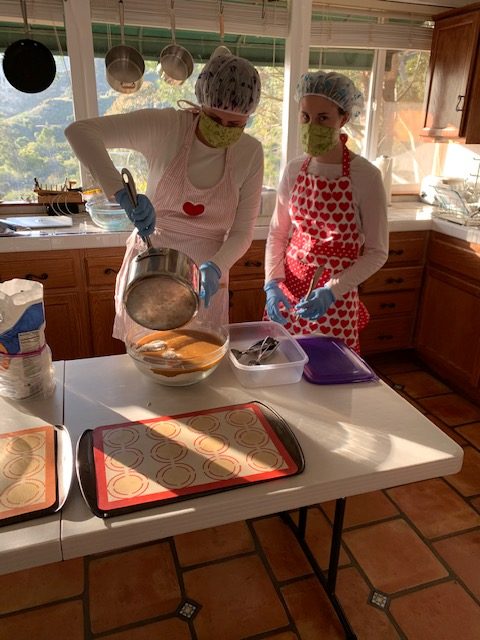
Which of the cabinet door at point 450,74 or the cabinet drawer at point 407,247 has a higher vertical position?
the cabinet door at point 450,74

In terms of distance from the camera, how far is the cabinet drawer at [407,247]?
2717 mm

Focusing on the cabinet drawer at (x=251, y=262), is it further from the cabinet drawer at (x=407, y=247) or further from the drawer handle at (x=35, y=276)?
the drawer handle at (x=35, y=276)

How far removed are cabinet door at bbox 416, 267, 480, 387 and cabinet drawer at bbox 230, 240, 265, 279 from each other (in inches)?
39.6

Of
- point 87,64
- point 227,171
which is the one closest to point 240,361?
point 227,171

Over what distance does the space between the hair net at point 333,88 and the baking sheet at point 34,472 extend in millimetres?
1179

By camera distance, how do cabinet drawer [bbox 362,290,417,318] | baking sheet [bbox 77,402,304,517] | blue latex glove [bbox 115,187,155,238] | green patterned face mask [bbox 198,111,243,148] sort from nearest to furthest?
baking sheet [bbox 77,402,304,517]
blue latex glove [bbox 115,187,155,238]
green patterned face mask [bbox 198,111,243,148]
cabinet drawer [bbox 362,290,417,318]

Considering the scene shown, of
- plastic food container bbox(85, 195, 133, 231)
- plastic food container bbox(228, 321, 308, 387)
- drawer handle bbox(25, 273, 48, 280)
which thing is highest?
plastic food container bbox(85, 195, 133, 231)

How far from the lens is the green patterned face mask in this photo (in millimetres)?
1347

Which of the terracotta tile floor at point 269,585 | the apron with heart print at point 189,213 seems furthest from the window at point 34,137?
the terracotta tile floor at point 269,585

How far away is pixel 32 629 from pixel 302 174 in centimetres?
157

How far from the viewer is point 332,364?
1.24 metres

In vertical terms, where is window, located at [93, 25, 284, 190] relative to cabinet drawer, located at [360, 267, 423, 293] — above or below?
above

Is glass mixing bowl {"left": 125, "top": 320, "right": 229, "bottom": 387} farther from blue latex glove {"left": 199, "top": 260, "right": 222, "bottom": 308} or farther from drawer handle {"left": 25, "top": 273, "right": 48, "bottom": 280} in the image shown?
drawer handle {"left": 25, "top": 273, "right": 48, "bottom": 280}

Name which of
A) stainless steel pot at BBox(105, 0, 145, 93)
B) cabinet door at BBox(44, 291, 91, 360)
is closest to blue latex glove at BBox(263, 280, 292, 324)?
cabinet door at BBox(44, 291, 91, 360)
